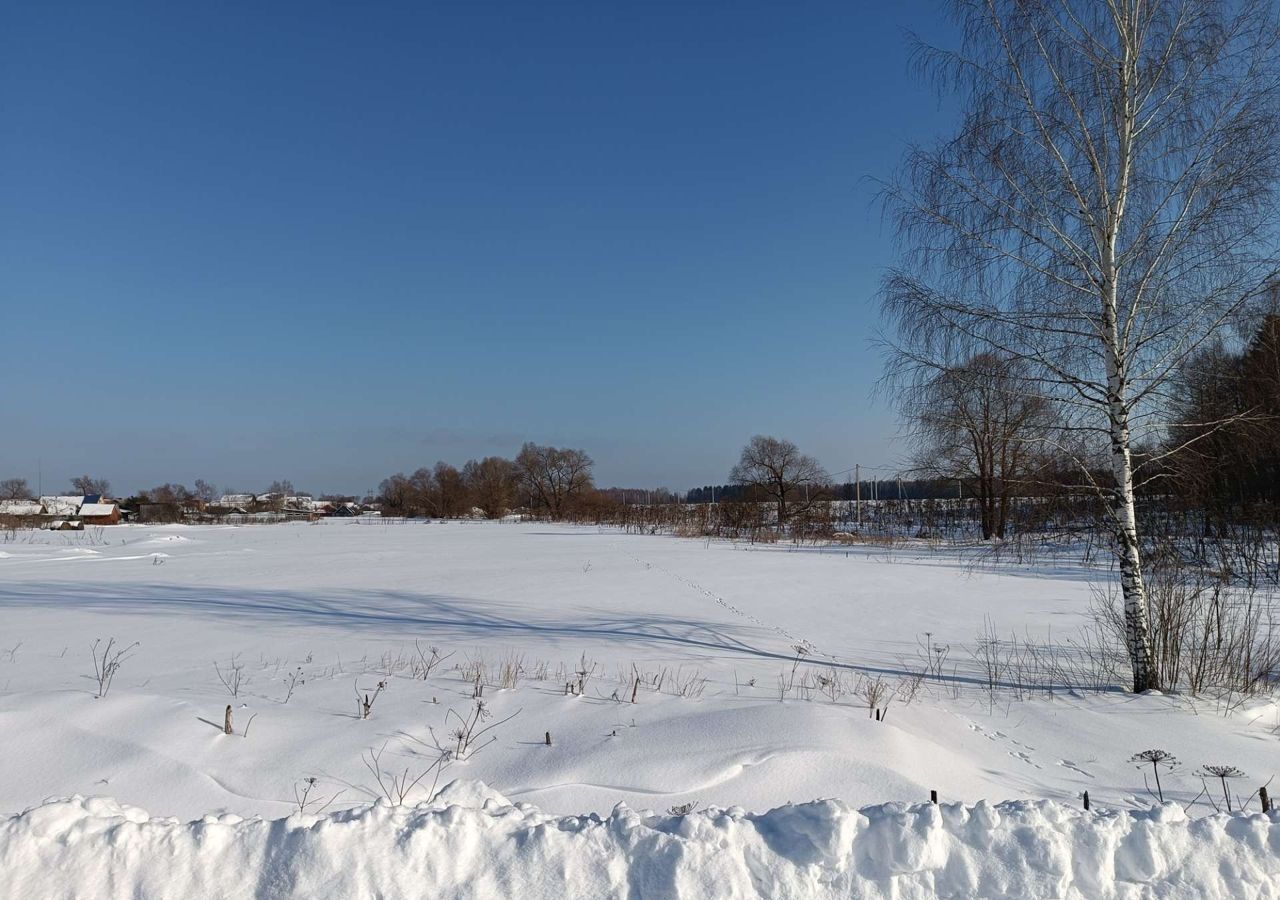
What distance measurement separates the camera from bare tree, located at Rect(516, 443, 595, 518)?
7062 centimetres

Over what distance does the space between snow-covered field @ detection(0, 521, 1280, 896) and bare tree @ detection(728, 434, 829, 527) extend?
3658cm

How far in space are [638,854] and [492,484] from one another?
65429 millimetres

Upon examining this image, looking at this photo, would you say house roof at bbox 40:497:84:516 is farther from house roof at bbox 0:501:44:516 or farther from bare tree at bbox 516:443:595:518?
bare tree at bbox 516:443:595:518

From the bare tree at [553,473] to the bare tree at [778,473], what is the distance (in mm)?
23427

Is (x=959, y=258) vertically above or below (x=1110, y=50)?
below

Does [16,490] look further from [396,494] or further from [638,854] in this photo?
[638,854]

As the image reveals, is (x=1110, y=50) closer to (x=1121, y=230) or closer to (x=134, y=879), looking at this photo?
(x=1121, y=230)

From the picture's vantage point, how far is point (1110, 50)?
6.56 m

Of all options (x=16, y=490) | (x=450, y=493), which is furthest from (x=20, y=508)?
(x=450, y=493)

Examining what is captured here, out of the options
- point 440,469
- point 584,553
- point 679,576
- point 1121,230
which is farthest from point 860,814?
point 440,469

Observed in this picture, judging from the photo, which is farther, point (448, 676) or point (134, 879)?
point (448, 676)

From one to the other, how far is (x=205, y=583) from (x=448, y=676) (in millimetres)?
10084

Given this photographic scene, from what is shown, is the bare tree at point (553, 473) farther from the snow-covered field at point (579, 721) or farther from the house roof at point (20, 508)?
the snow-covered field at point (579, 721)

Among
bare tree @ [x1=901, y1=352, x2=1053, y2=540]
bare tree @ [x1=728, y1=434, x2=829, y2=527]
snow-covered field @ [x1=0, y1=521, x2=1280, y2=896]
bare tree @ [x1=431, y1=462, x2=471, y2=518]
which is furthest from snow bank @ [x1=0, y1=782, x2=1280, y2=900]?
bare tree @ [x1=431, y1=462, x2=471, y2=518]
